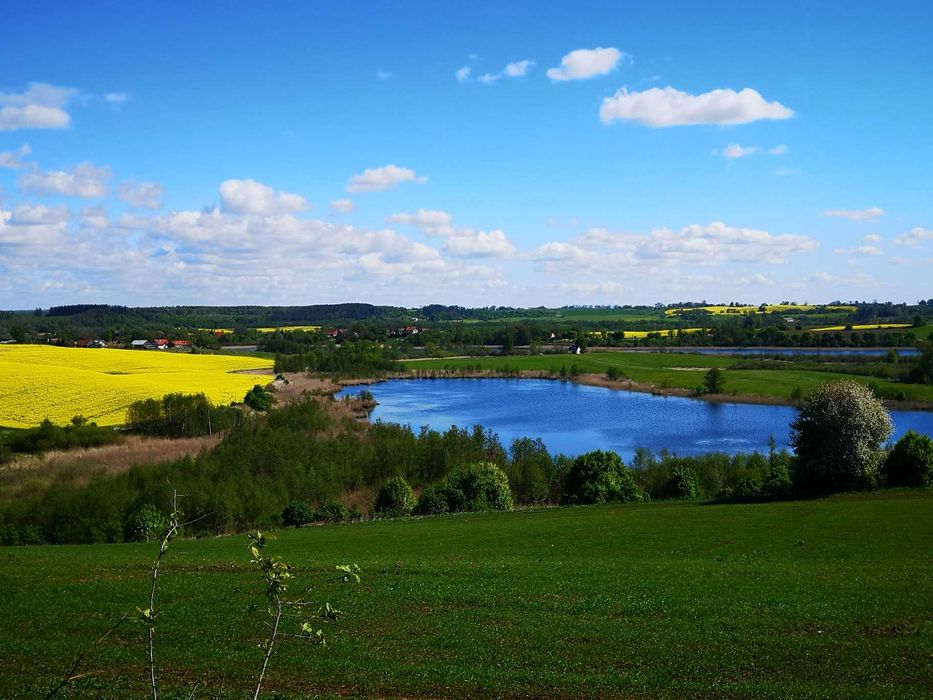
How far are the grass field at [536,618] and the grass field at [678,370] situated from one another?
78.2 metres

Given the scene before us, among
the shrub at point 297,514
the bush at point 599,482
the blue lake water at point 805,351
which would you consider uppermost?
the blue lake water at point 805,351

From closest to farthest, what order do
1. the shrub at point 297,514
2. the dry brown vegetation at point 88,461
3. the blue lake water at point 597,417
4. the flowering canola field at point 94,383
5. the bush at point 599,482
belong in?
the shrub at point 297,514, the dry brown vegetation at point 88,461, the bush at point 599,482, the flowering canola field at point 94,383, the blue lake water at point 597,417

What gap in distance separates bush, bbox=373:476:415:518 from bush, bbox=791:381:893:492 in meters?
26.0

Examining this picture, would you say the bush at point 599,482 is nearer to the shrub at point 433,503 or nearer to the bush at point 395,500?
the shrub at point 433,503

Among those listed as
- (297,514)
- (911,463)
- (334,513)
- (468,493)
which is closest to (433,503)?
(468,493)

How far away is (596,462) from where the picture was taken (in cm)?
4906

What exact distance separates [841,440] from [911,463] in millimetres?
4807

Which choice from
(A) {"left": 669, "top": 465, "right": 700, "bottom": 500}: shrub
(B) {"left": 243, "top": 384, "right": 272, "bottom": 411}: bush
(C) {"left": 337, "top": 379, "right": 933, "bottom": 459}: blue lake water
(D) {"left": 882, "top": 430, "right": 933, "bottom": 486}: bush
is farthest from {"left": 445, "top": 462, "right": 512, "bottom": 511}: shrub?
(B) {"left": 243, "top": 384, "right": 272, "bottom": 411}: bush

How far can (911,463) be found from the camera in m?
40.0

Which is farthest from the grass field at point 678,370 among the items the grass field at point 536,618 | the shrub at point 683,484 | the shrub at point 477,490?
the grass field at point 536,618

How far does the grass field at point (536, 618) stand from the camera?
12711 millimetres

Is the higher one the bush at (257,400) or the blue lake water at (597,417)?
the bush at (257,400)

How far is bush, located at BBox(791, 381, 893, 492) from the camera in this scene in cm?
3941

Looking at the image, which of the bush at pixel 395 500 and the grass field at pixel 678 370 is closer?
the bush at pixel 395 500
